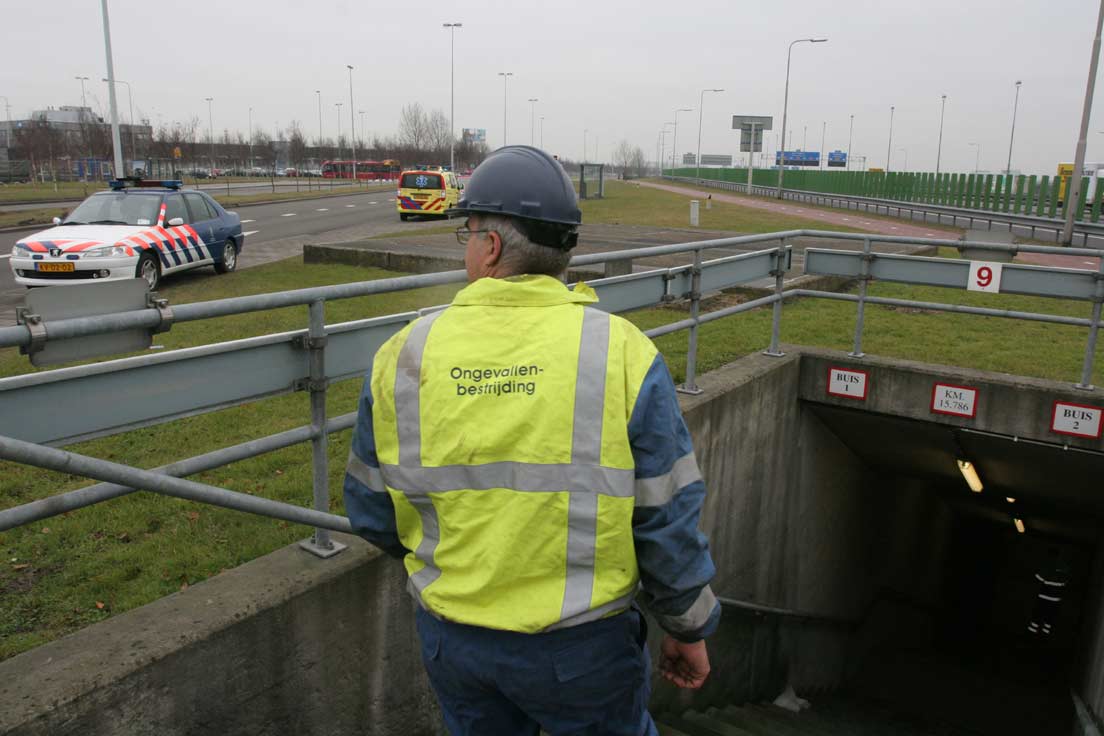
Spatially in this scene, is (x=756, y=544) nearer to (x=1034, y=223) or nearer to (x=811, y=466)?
(x=811, y=466)

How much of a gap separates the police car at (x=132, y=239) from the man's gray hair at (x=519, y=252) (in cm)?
983

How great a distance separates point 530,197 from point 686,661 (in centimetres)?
123

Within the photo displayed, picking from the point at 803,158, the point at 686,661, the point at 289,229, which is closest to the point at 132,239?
the point at 686,661

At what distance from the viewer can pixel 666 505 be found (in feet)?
6.38

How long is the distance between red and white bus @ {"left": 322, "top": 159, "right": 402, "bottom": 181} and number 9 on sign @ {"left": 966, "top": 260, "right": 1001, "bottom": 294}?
78538 mm

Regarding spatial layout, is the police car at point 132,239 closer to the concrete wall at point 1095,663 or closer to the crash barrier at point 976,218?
the concrete wall at point 1095,663

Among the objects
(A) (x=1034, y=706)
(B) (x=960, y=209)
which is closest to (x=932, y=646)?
(A) (x=1034, y=706)

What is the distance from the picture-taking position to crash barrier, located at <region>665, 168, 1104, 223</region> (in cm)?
3650

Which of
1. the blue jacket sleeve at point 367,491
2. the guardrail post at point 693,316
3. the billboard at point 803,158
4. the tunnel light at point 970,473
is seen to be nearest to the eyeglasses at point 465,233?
the blue jacket sleeve at point 367,491

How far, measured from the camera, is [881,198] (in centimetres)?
5566

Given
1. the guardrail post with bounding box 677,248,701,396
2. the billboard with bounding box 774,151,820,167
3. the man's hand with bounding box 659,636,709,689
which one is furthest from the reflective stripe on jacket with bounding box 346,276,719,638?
the billboard with bounding box 774,151,820,167

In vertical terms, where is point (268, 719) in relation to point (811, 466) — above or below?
above

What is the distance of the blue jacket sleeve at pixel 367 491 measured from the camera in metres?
2.13

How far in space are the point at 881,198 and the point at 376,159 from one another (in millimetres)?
57674
